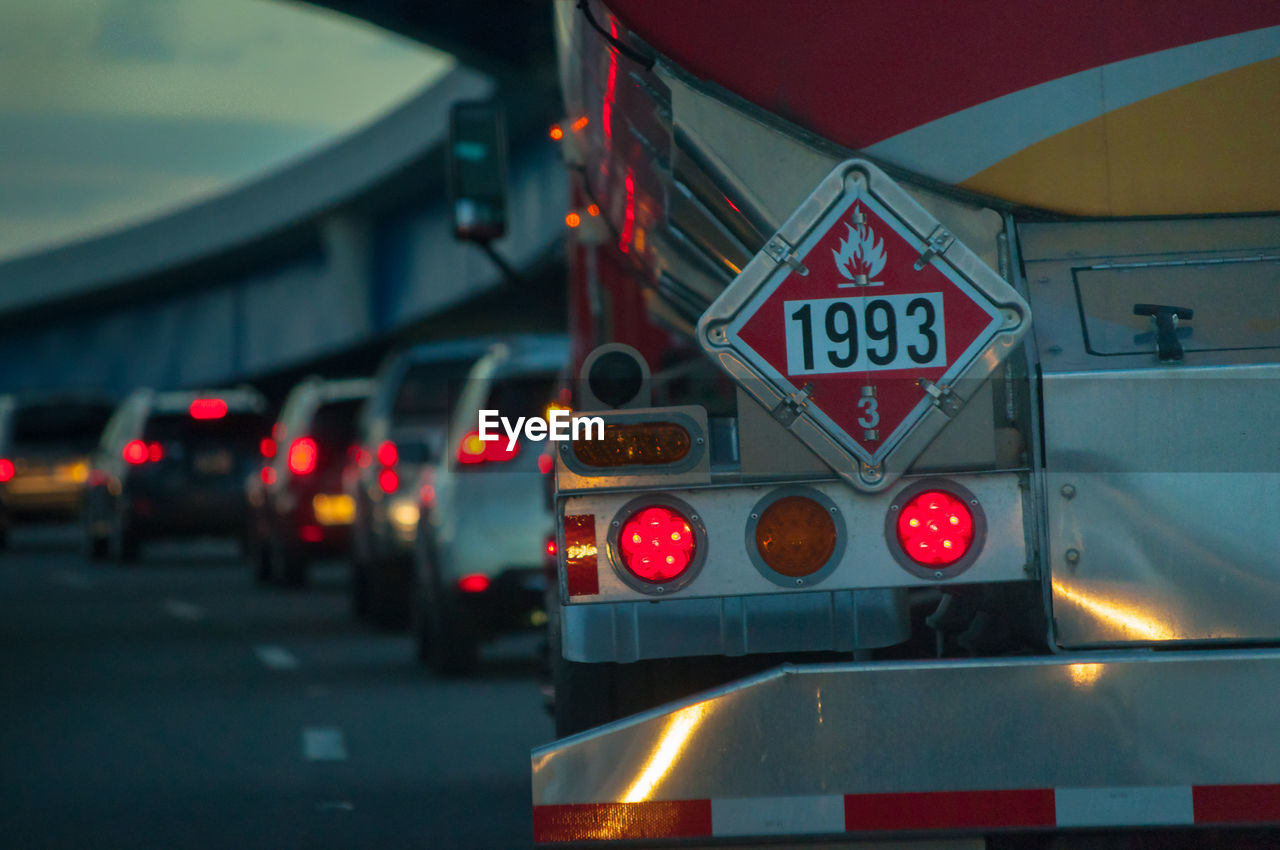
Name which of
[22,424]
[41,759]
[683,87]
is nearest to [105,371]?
[22,424]

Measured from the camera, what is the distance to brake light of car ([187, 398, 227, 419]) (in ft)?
87.3

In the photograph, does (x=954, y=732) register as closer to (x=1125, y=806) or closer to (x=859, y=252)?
(x=1125, y=806)

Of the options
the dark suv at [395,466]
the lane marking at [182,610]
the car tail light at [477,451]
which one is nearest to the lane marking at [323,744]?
the car tail light at [477,451]

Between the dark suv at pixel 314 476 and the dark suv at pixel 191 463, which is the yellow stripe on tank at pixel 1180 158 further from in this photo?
the dark suv at pixel 191 463

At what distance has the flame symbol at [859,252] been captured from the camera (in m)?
4.40

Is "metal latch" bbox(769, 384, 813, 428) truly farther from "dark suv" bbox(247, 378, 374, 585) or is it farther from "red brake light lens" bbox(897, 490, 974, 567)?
"dark suv" bbox(247, 378, 374, 585)

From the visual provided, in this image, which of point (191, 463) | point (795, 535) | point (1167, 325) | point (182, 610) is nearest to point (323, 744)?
point (795, 535)

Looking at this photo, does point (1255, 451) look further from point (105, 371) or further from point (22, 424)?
point (105, 371)

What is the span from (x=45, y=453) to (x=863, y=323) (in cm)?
3111

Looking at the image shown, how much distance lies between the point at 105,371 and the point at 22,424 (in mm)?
29993

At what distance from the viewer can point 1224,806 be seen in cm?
389

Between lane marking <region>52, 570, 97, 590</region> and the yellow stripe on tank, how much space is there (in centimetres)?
2021

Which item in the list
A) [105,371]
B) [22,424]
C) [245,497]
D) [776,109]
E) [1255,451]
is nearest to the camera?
[1255,451]

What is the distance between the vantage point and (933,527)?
4.24 metres
